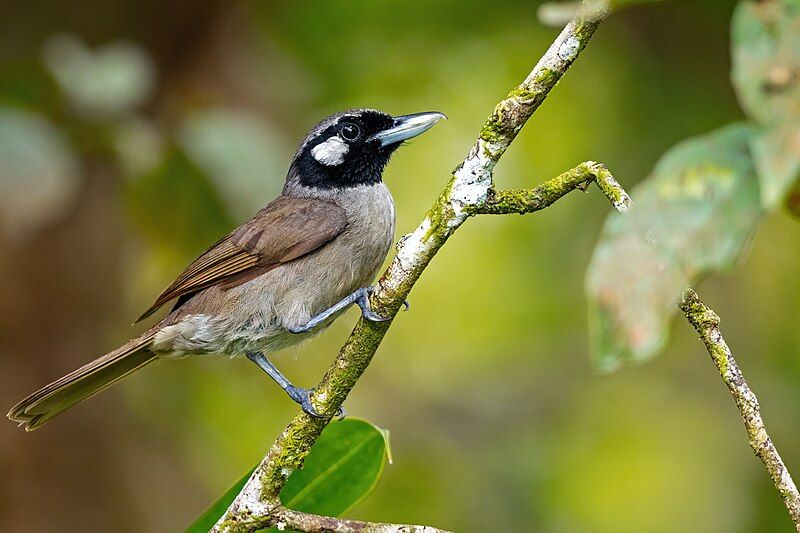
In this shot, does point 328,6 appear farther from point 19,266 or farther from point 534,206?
point 534,206

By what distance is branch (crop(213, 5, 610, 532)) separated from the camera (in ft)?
6.44

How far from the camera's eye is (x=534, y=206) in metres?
2.18

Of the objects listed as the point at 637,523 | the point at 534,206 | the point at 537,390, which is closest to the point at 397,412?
the point at 537,390

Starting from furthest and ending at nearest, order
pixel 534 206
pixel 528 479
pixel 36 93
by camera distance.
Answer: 1. pixel 528 479
2. pixel 36 93
3. pixel 534 206

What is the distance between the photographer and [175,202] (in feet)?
12.6

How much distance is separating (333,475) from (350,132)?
2.06m

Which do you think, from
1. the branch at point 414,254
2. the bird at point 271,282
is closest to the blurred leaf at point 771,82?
the branch at point 414,254

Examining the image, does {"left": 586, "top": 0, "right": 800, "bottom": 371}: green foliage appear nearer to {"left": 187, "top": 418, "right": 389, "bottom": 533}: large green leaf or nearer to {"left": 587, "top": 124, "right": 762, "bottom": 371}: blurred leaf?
{"left": 587, "top": 124, "right": 762, "bottom": 371}: blurred leaf

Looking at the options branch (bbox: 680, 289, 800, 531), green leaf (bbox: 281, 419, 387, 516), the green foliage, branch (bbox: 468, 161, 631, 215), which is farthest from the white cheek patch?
the green foliage

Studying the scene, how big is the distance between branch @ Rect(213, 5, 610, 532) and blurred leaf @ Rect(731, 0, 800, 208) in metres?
0.65

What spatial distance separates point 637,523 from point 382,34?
3277 mm

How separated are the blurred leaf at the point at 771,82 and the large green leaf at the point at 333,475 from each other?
166cm

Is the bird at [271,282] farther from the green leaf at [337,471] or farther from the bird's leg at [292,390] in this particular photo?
the green leaf at [337,471]

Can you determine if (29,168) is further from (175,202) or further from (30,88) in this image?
(175,202)
